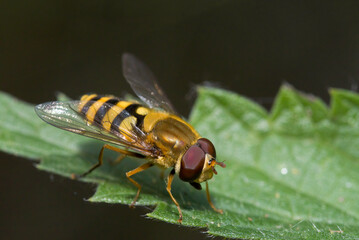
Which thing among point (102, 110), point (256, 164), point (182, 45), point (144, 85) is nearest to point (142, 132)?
point (102, 110)

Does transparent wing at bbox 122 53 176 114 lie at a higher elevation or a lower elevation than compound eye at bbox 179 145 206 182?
higher

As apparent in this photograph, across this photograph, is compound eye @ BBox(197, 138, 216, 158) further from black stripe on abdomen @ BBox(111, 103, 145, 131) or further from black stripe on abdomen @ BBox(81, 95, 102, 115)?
black stripe on abdomen @ BBox(81, 95, 102, 115)

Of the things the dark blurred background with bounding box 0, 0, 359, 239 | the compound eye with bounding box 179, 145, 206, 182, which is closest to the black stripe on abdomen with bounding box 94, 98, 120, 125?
the compound eye with bounding box 179, 145, 206, 182

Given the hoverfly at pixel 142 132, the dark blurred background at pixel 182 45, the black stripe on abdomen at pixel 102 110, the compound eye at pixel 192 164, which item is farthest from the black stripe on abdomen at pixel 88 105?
the dark blurred background at pixel 182 45

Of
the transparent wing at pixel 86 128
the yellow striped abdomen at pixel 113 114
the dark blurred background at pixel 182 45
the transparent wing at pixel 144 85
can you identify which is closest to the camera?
the transparent wing at pixel 86 128

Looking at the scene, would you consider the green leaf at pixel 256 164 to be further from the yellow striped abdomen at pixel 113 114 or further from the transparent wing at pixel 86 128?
the yellow striped abdomen at pixel 113 114

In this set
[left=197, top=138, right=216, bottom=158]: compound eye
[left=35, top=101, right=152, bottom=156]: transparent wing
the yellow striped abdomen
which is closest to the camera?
[left=197, top=138, right=216, bottom=158]: compound eye
